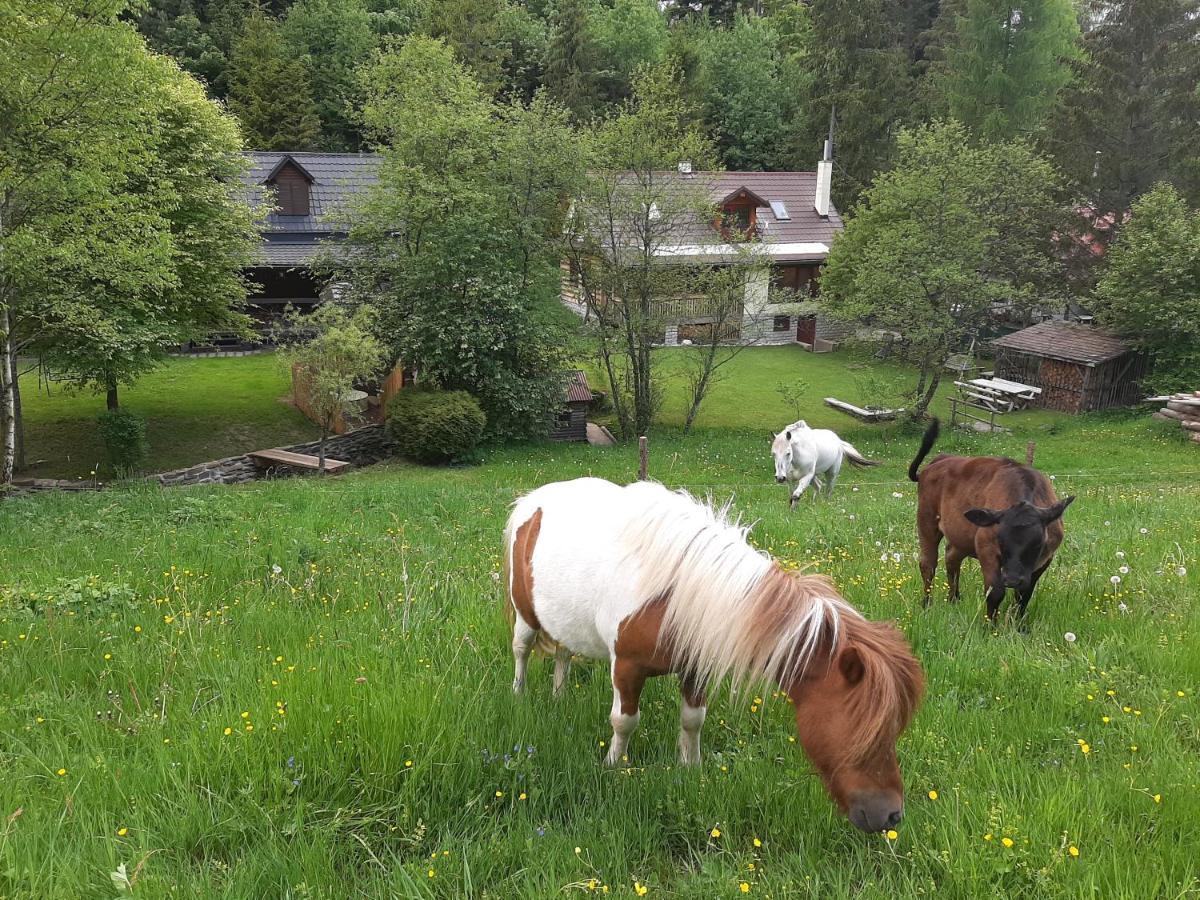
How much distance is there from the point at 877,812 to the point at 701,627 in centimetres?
112

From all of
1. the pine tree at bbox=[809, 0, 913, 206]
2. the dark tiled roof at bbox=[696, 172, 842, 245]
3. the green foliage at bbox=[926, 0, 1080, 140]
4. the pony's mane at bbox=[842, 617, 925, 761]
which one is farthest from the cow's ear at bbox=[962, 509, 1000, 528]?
the pine tree at bbox=[809, 0, 913, 206]

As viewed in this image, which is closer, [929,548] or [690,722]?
[690,722]

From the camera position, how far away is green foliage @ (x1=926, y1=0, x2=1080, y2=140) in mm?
41875

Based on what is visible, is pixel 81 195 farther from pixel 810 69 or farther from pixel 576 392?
pixel 810 69

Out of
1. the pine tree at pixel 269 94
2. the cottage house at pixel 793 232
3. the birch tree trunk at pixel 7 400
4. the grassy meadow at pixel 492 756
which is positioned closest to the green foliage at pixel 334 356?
the birch tree trunk at pixel 7 400

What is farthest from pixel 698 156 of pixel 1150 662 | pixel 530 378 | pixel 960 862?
pixel 960 862

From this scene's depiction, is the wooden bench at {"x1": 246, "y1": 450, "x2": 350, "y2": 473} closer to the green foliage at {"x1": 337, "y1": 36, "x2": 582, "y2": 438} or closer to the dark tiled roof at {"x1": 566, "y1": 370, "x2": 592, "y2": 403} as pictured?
the green foliage at {"x1": 337, "y1": 36, "x2": 582, "y2": 438}

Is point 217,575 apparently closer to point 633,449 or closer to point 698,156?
point 633,449

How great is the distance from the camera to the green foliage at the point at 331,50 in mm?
49875

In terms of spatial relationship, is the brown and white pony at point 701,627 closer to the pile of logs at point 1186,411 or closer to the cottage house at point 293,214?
the pile of logs at point 1186,411

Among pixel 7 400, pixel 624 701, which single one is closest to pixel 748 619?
pixel 624 701

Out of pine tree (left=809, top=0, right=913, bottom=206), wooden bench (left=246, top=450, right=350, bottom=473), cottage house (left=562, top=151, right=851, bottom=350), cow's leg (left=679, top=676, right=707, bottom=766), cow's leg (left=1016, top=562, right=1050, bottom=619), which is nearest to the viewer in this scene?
cow's leg (left=679, top=676, right=707, bottom=766)

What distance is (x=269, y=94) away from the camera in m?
45.4

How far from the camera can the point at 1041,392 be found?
107ft
